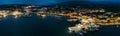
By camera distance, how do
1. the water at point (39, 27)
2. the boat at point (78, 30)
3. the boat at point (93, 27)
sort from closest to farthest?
the boat at point (78, 30) < the water at point (39, 27) < the boat at point (93, 27)

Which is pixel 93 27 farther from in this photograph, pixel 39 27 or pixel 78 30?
pixel 39 27

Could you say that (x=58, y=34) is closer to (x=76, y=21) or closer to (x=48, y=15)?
(x=76, y=21)

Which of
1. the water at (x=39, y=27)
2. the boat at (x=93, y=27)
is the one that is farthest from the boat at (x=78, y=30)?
the boat at (x=93, y=27)

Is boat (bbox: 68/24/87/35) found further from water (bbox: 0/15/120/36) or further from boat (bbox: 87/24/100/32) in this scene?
boat (bbox: 87/24/100/32)

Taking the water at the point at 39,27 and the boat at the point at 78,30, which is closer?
the boat at the point at 78,30

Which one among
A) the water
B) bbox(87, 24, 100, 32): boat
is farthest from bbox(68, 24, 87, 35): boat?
bbox(87, 24, 100, 32): boat

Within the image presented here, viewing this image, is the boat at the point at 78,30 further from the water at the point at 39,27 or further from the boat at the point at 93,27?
the boat at the point at 93,27

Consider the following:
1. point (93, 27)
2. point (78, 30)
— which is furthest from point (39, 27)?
point (93, 27)

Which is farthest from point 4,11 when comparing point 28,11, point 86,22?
point 86,22
